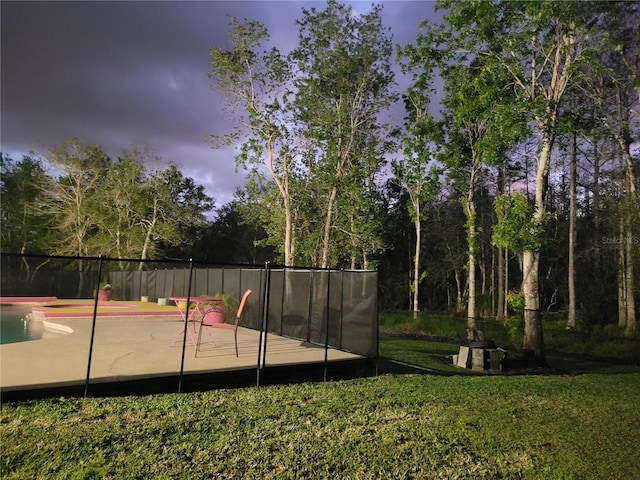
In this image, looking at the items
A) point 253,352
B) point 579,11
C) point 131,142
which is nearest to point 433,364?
point 253,352

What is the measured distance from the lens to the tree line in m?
11.1

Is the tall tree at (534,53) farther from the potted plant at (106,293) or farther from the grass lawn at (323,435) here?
the potted plant at (106,293)

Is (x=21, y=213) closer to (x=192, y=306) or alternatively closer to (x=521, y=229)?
(x=192, y=306)

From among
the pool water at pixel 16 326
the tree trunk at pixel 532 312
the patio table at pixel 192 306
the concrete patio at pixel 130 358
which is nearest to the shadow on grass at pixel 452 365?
the tree trunk at pixel 532 312

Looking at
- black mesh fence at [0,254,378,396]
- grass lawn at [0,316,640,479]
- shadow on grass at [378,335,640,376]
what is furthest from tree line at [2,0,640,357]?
grass lawn at [0,316,640,479]

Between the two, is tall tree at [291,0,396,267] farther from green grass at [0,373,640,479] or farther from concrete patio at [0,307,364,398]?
green grass at [0,373,640,479]

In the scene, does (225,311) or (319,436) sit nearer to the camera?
(319,436)

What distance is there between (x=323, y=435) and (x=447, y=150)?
13318 mm

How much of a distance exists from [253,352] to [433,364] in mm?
3977

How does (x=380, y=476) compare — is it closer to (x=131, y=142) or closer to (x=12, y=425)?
(x=12, y=425)

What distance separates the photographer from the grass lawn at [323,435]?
325 centimetres

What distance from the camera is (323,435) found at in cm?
399

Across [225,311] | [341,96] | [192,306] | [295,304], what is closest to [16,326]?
[192,306]

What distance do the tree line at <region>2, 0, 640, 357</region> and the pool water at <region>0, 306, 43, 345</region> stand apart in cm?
847
